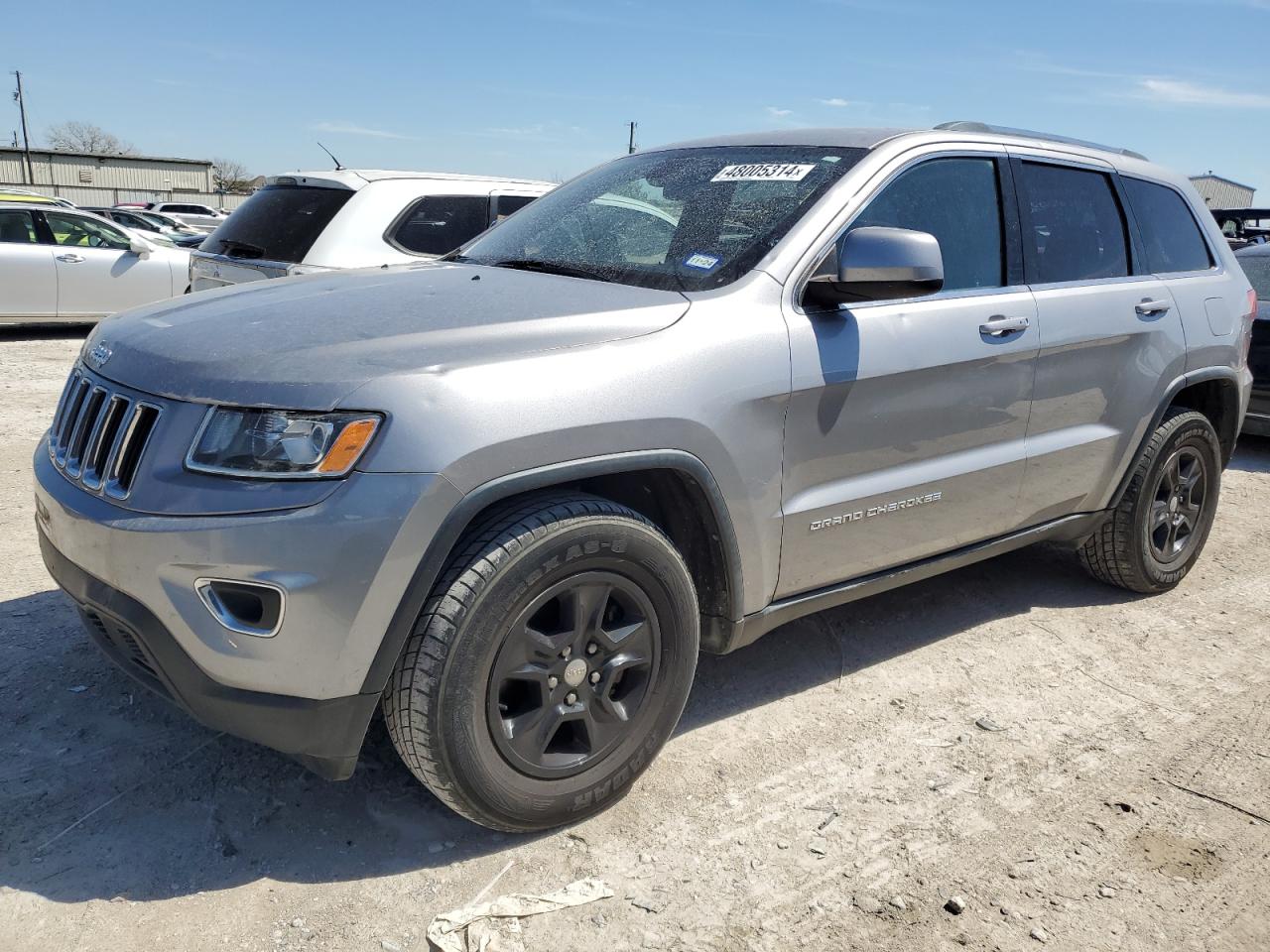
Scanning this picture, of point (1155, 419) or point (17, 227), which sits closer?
point (1155, 419)

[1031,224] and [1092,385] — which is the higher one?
[1031,224]

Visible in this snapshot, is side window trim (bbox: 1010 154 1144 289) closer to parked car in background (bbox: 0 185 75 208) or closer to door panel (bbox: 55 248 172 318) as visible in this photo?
door panel (bbox: 55 248 172 318)

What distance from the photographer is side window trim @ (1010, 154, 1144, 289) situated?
3912mm

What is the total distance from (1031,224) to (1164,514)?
160cm

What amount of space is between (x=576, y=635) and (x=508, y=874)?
0.61m

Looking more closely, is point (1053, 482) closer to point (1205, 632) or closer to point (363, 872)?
point (1205, 632)

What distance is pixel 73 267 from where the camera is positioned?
1188 centimetres

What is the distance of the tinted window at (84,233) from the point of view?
469 inches

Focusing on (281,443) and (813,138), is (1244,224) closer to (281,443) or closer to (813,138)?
(813,138)

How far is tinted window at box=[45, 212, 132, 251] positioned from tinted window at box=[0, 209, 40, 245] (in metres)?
0.19

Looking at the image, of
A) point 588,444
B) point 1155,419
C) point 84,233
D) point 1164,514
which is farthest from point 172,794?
point 84,233

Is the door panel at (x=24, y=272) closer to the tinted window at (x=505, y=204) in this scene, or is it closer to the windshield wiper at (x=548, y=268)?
the tinted window at (x=505, y=204)

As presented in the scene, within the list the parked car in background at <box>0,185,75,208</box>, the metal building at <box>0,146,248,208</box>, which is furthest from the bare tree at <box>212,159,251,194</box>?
the parked car in background at <box>0,185,75,208</box>

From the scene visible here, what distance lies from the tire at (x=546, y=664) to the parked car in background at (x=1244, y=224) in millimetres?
12500
